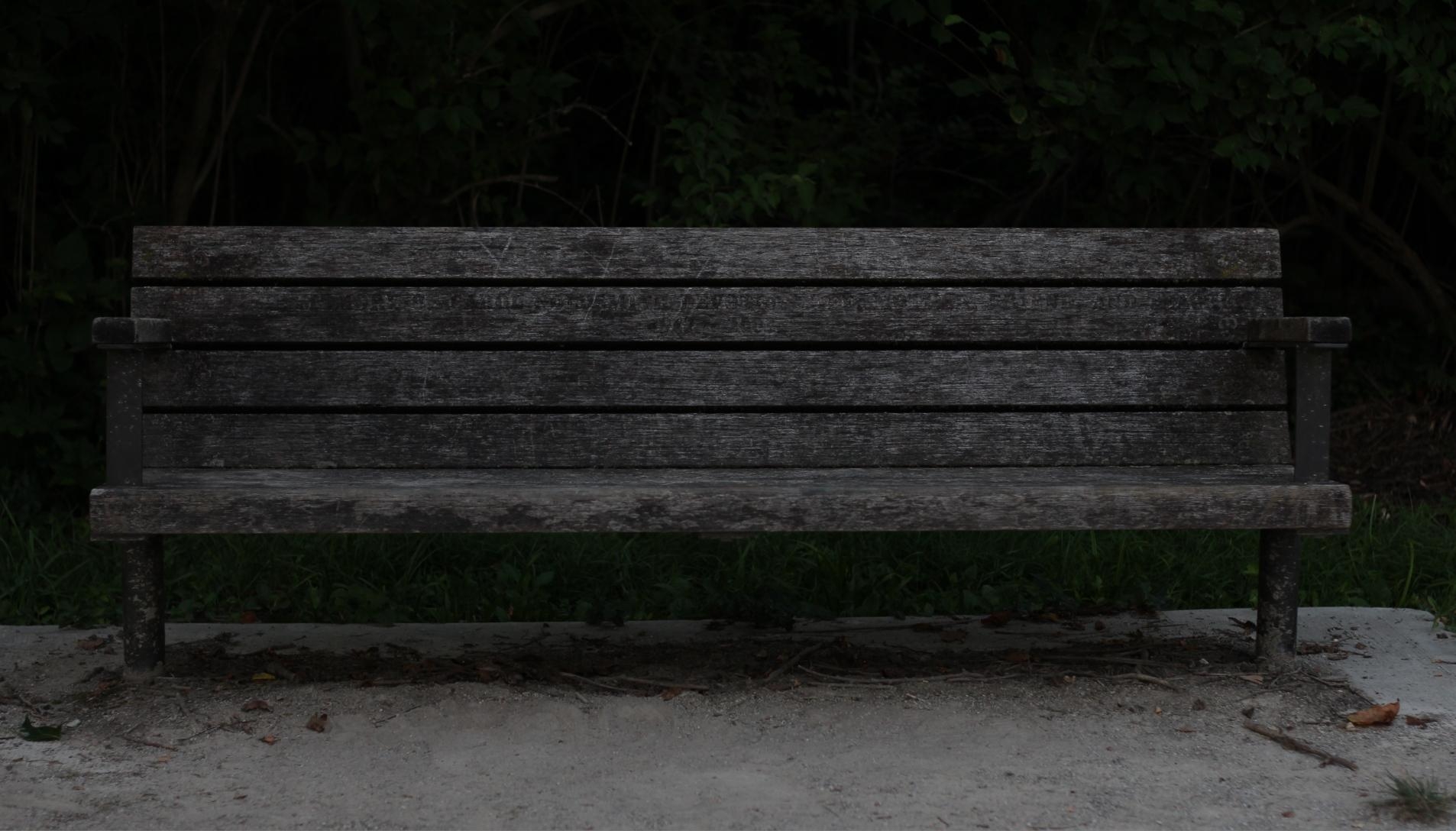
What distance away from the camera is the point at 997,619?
11.7 feet

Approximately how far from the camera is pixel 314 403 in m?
3.12

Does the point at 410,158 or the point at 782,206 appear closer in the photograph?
the point at 410,158

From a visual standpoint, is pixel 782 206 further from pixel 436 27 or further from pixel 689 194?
pixel 436 27

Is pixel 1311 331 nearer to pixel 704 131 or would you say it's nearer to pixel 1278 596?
pixel 1278 596

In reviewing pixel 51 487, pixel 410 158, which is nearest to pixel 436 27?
pixel 410 158

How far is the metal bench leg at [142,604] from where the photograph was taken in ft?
9.55

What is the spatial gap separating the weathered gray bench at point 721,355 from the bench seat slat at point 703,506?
240 mm

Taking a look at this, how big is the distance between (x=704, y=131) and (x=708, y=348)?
68.3 inches

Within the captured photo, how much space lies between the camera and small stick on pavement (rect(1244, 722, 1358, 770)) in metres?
2.55

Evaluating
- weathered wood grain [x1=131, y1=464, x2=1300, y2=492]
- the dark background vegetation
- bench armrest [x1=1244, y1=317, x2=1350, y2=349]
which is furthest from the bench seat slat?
the dark background vegetation

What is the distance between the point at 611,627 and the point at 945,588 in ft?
3.30

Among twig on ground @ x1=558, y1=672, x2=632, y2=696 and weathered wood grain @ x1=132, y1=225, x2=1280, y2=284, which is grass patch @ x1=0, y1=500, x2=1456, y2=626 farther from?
weathered wood grain @ x1=132, y1=225, x2=1280, y2=284

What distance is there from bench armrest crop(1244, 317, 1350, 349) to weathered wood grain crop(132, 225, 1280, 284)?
22 cm

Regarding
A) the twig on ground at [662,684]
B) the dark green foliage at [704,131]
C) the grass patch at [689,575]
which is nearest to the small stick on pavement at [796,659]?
the twig on ground at [662,684]
